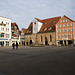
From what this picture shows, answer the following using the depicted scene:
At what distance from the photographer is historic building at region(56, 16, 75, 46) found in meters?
→ 54.8

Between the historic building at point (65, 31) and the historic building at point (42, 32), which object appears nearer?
the historic building at point (65, 31)

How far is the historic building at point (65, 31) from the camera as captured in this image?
180 ft

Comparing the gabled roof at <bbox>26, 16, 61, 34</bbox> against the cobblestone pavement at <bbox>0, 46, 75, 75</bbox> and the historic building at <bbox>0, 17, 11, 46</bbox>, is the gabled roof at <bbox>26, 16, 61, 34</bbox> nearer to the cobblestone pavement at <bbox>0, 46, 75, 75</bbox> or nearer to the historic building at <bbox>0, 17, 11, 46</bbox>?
the historic building at <bbox>0, 17, 11, 46</bbox>

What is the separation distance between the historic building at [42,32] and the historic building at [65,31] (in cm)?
326

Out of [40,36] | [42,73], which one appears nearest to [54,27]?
[40,36]

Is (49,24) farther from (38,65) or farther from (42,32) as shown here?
(38,65)

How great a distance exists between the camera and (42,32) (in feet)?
212

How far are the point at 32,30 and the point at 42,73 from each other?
64.7m

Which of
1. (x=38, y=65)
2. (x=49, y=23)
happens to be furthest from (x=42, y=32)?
(x=38, y=65)

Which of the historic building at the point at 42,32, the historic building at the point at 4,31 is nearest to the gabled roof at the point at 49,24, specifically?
the historic building at the point at 42,32

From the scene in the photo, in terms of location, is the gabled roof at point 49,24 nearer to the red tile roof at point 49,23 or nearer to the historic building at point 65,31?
the red tile roof at point 49,23

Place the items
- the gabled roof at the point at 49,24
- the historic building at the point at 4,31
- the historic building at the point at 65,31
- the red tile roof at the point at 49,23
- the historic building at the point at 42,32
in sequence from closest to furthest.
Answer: the historic building at the point at 65,31, the historic building at the point at 4,31, the historic building at the point at 42,32, the gabled roof at the point at 49,24, the red tile roof at the point at 49,23

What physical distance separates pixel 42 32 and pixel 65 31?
1320 centimetres

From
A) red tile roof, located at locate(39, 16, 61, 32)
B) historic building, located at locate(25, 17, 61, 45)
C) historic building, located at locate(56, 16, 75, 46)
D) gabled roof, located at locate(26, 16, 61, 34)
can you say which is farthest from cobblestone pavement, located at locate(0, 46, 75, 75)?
red tile roof, located at locate(39, 16, 61, 32)
